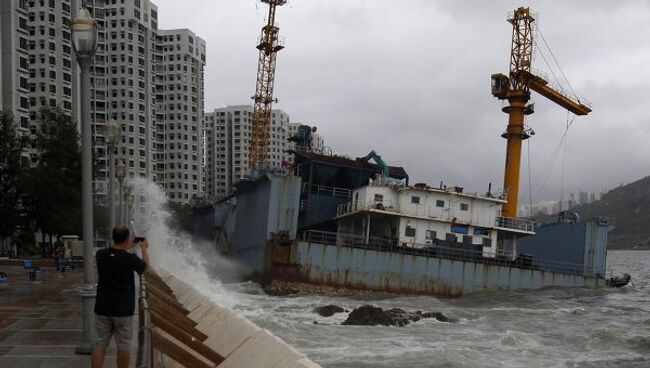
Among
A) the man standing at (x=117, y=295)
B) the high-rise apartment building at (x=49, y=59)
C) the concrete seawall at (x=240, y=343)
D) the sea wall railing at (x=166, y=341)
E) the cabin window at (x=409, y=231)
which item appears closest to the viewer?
the sea wall railing at (x=166, y=341)

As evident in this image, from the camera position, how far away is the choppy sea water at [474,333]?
1791 centimetres

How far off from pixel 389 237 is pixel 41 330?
101 ft

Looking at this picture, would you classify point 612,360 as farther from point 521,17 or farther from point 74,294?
point 521,17

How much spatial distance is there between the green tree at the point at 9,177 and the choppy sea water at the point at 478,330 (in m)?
19.0

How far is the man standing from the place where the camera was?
6836 mm

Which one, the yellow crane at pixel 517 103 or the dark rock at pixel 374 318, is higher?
the yellow crane at pixel 517 103

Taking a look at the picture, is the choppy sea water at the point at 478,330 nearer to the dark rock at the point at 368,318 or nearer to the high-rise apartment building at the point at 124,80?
the dark rock at the point at 368,318

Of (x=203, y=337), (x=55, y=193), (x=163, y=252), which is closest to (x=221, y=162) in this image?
(x=163, y=252)

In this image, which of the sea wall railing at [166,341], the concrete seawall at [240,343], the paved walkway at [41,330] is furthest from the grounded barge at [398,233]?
the sea wall railing at [166,341]

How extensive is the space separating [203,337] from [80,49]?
15.5 ft

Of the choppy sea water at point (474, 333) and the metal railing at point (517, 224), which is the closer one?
the choppy sea water at point (474, 333)

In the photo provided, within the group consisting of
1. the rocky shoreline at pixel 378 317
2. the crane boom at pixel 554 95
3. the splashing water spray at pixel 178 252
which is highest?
the crane boom at pixel 554 95

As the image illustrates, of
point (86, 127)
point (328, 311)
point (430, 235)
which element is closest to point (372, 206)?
point (430, 235)

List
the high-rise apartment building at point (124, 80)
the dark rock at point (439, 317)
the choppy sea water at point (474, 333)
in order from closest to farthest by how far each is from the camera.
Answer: the choppy sea water at point (474, 333) → the dark rock at point (439, 317) → the high-rise apartment building at point (124, 80)
